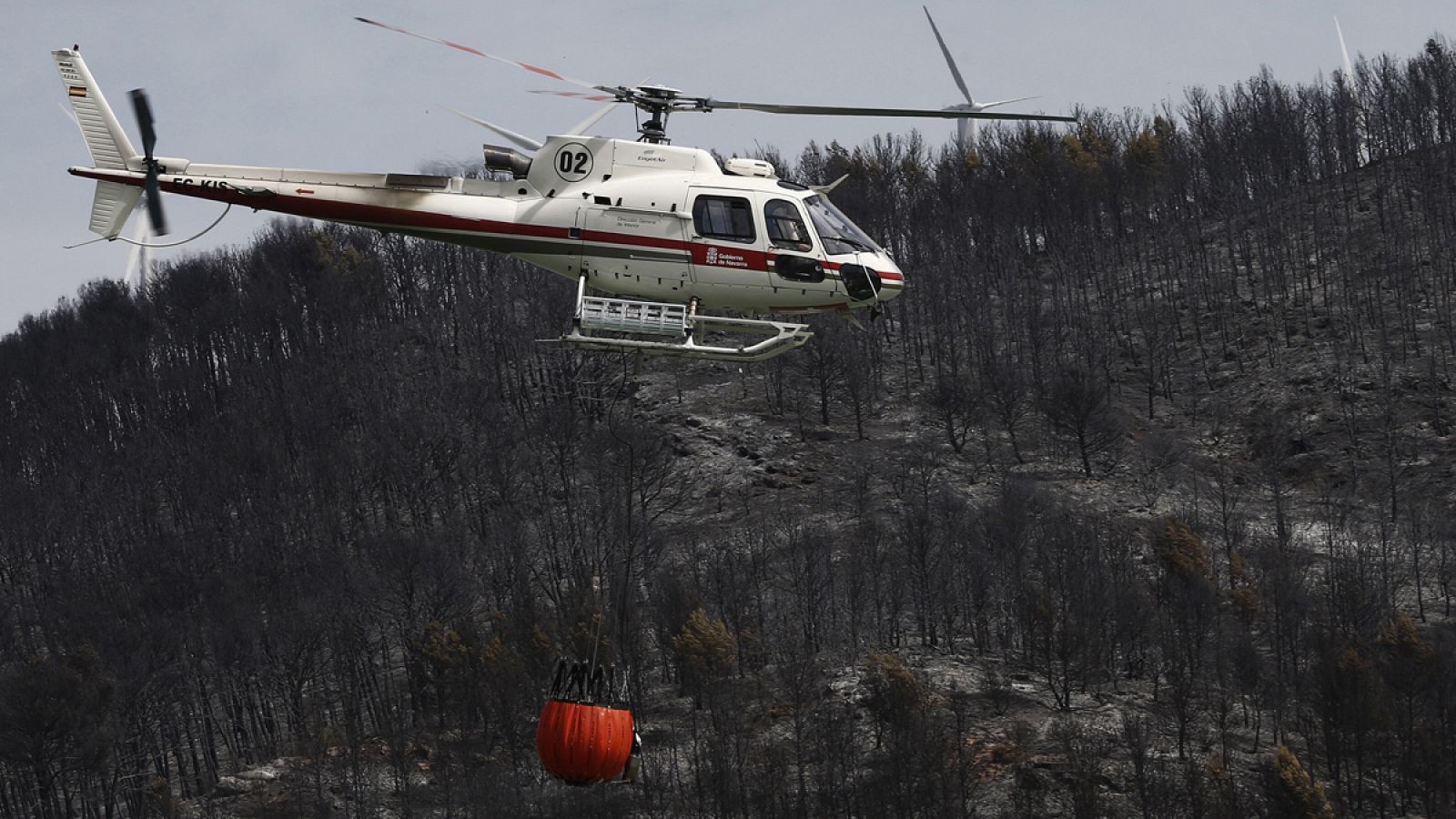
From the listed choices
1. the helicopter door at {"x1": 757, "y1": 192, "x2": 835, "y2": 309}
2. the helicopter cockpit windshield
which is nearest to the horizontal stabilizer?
the helicopter door at {"x1": 757, "y1": 192, "x2": 835, "y2": 309}

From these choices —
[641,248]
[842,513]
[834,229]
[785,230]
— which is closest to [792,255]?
[785,230]

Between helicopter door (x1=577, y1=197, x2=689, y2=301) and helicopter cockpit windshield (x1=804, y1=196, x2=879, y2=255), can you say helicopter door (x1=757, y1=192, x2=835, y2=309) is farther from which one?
helicopter door (x1=577, y1=197, x2=689, y2=301)

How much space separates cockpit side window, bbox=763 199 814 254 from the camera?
35.8 metres

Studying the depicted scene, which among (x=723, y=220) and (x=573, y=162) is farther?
(x=573, y=162)

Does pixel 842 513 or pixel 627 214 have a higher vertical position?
pixel 627 214

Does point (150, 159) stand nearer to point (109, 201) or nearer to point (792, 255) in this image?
point (109, 201)

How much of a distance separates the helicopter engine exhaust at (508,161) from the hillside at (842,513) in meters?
40.8

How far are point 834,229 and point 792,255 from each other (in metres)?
1.04

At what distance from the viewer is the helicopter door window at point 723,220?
3588 cm

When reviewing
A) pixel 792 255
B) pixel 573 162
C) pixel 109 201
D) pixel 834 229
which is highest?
pixel 109 201

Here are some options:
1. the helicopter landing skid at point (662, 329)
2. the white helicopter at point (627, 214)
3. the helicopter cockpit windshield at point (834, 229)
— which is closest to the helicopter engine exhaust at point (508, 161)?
the white helicopter at point (627, 214)

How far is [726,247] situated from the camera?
117 ft

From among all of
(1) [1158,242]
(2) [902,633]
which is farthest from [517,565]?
(1) [1158,242]

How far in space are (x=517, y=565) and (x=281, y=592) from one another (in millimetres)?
14205
